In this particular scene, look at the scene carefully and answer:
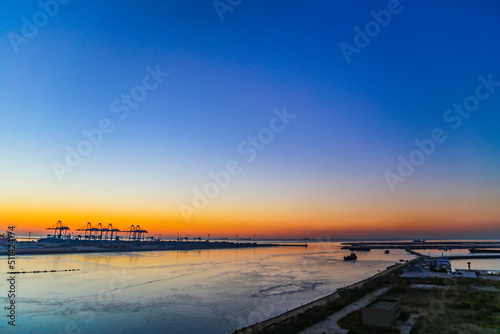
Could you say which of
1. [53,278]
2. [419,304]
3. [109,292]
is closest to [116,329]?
[109,292]

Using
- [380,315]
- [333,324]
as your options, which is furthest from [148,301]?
[380,315]

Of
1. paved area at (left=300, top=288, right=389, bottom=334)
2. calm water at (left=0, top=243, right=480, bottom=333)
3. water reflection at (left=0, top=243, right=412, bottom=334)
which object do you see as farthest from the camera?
water reflection at (left=0, top=243, right=412, bottom=334)

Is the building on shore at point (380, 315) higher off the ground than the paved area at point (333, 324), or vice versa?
the building on shore at point (380, 315)

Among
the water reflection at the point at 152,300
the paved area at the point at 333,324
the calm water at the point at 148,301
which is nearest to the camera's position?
the paved area at the point at 333,324

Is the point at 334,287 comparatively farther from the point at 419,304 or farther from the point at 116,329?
the point at 116,329

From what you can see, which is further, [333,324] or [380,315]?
[333,324]

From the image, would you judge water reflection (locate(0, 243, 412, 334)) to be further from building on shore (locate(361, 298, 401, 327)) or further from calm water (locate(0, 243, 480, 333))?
building on shore (locate(361, 298, 401, 327))

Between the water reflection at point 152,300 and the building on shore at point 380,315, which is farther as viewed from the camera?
the water reflection at point 152,300

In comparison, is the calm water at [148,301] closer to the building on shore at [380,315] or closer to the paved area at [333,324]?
the paved area at [333,324]

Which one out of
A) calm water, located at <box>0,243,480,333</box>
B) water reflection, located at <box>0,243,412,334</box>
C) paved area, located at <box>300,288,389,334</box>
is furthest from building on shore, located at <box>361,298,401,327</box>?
water reflection, located at <box>0,243,412,334</box>

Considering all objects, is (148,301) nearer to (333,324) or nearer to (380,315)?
(333,324)

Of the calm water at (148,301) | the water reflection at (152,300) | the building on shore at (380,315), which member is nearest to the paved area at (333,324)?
the building on shore at (380,315)

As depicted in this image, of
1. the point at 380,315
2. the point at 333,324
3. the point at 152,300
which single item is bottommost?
the point at 333,324
